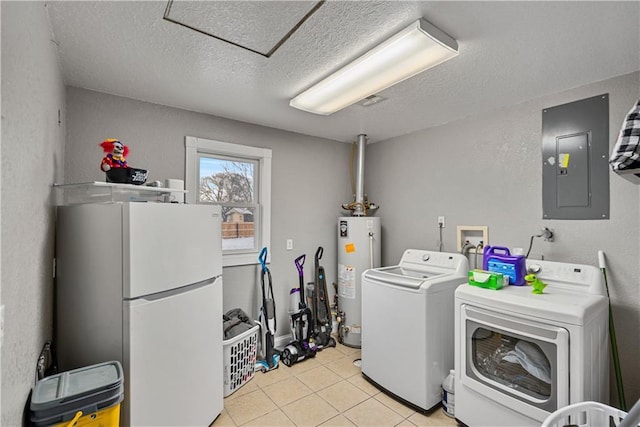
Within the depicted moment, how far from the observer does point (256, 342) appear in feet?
9.21

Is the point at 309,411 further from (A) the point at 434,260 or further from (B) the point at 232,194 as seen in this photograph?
(B) the point at 232,194

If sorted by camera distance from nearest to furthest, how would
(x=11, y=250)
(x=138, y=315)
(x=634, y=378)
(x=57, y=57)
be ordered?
(x=11, y=250) < (x=138, y=315) < (x=57, y=57) < (x=634, y=378)

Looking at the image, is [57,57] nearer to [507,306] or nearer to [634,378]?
[507,306]

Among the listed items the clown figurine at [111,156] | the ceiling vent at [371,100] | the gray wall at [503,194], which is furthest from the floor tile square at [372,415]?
the ceiling vent at [371,100]

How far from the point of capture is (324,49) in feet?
5.79

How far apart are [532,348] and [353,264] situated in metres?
1.86

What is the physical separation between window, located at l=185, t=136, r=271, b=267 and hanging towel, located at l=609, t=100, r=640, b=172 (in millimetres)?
2688

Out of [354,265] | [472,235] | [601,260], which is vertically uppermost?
[472,235]

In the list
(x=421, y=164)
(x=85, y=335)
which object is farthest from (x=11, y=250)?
(x=421, y=164)

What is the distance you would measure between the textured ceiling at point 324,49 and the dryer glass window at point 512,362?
5.67ft

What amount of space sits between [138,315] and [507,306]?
2.11 metres

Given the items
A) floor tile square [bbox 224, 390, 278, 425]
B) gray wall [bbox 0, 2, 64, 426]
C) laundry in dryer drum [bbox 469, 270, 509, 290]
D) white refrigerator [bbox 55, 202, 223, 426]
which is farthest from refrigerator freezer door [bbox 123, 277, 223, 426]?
laundry in dryer drum [bbox 469, 270, 509, 290]

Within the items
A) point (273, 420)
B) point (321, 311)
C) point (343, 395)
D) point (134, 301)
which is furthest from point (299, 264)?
point (134, 301)

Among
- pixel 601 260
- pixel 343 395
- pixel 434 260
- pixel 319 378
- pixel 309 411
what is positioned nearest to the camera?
pixel 601 260
